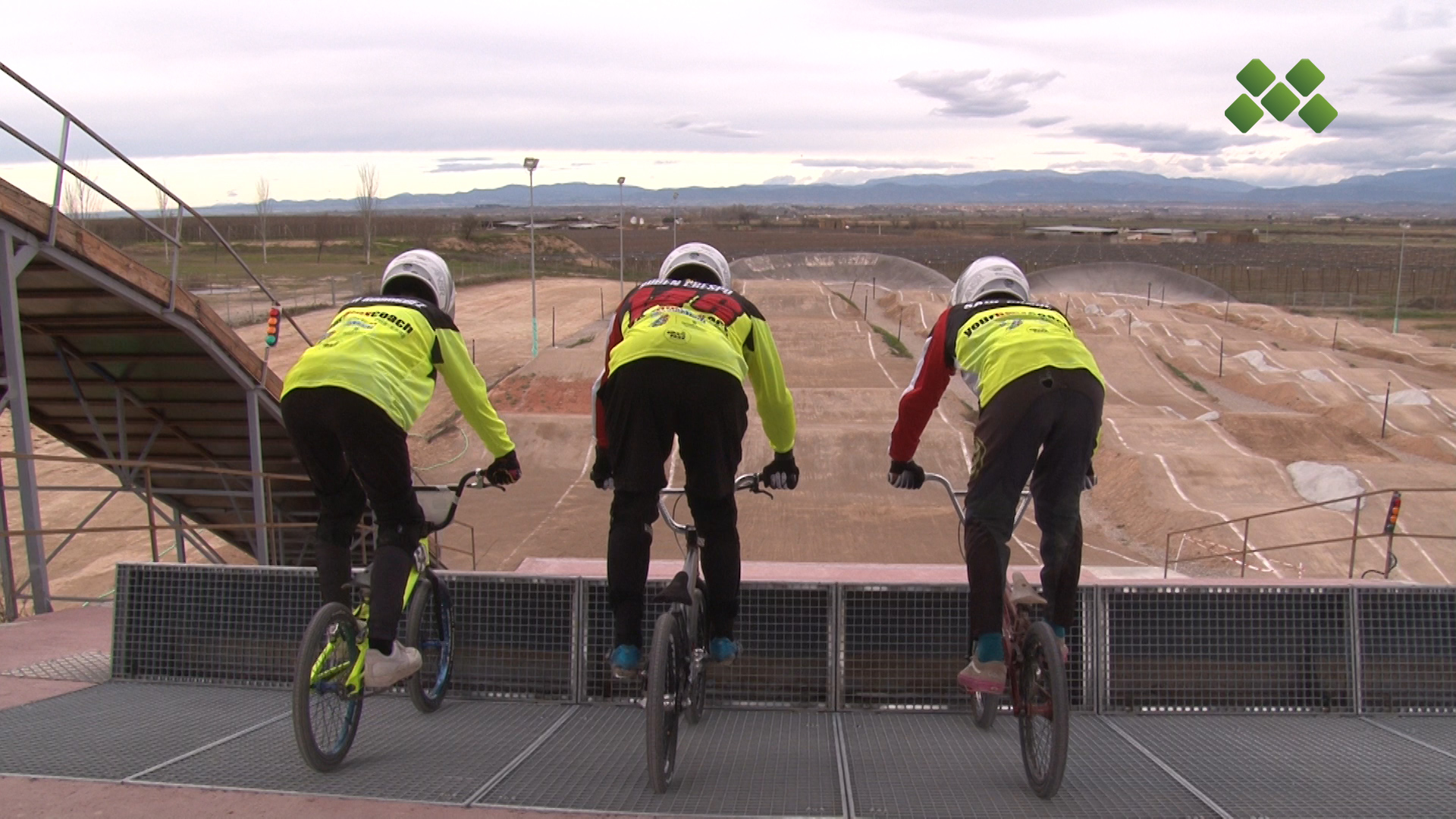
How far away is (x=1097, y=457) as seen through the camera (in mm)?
30562

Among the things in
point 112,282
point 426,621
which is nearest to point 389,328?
point 426,621

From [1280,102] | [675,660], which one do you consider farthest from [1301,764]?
[1280,102]

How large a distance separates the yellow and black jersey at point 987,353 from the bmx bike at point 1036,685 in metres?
A: 0.32

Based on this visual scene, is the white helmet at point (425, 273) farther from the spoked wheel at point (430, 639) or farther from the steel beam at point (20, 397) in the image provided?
the steel beam at point (20, 397)

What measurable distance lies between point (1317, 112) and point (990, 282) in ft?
16.2

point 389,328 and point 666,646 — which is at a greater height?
point 389,328

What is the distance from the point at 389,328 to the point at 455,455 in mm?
27569

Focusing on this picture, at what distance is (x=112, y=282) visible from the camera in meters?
9.66

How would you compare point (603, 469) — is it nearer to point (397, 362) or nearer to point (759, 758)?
point (397, 362)

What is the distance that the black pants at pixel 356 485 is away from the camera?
13.4 feet

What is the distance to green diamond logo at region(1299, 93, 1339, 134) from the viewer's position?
789 cm

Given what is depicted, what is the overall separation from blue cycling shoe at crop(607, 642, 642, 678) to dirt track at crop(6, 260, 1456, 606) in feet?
42.6

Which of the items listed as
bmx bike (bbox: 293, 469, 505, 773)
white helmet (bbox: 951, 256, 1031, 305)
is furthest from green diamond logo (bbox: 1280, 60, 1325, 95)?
bmx bike (bbox: 293, 469, 505, 773)

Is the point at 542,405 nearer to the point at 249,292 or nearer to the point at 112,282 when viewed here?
the point at 112,282
